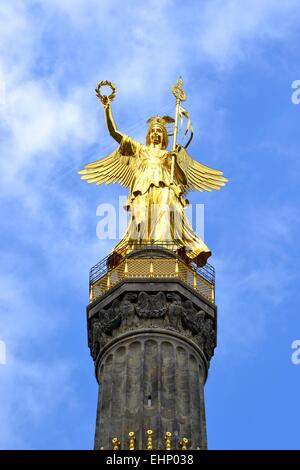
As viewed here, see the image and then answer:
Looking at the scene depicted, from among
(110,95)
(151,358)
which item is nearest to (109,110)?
(110,95)

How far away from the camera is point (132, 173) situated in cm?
5447

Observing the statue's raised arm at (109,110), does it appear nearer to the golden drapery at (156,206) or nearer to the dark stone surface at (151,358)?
the golden drapery at (156,206)

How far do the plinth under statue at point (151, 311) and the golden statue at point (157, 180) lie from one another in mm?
48

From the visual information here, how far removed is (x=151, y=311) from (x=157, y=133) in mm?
10436

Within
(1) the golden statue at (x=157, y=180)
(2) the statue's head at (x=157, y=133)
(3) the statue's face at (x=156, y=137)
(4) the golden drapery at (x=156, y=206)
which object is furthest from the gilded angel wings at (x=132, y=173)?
(3) the statue's face at (x=156, y=137)

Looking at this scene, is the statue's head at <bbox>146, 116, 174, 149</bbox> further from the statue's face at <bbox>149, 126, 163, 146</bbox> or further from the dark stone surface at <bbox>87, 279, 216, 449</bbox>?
the dark stone surface at <bbox>87, 279, 216, 449</bbox>

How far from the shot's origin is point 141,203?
172ft

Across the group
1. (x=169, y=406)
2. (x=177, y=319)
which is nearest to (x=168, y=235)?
(x=177, y=319)

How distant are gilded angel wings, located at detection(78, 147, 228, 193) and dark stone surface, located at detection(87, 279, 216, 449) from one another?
767 cm

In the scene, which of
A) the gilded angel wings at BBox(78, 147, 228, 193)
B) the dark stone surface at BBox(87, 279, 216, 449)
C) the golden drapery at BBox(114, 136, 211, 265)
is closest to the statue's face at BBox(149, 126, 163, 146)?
the golden drapery at BBox(114, 136, 211, 265)
